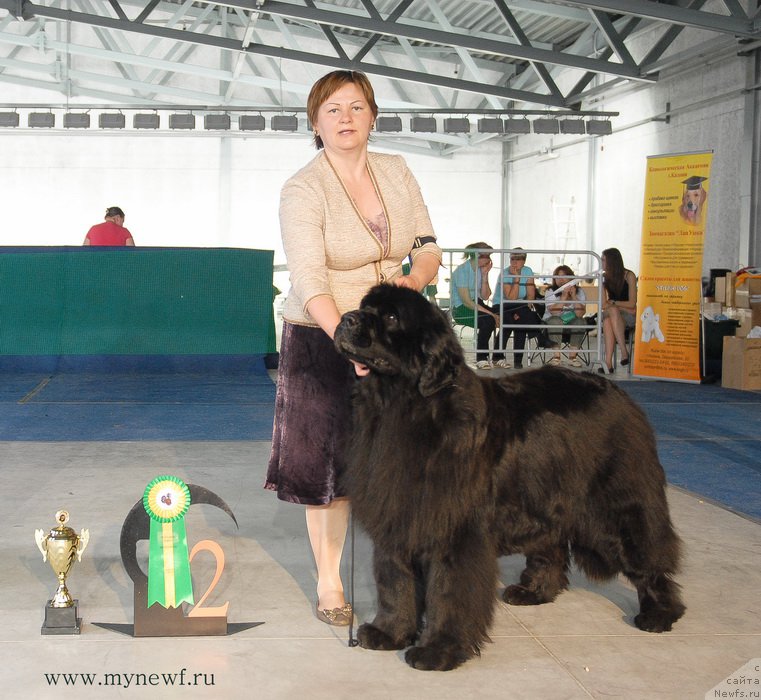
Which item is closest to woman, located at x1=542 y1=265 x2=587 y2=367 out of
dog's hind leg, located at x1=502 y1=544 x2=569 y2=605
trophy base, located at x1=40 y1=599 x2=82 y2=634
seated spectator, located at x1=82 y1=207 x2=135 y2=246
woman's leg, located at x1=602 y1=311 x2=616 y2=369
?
woman's leg, located at x1=602 y1=311 x2=616 y2=369

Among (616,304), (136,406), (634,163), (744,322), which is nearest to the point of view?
(136,406)

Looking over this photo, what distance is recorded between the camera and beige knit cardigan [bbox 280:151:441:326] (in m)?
2.97

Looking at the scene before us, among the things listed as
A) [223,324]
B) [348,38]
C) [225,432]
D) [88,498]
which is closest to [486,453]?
[88,498]

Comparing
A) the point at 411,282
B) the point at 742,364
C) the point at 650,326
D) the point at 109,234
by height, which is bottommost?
the point at 742,364

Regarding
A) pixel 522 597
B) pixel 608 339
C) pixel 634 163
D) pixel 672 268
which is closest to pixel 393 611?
pixel 522 597

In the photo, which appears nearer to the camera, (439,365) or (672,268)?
(439,365)

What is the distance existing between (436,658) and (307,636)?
48 centimetres

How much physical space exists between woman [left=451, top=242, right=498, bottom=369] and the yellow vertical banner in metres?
1.79

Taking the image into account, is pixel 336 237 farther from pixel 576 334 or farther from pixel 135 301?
pixel 576 334

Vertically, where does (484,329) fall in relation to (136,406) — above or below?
above

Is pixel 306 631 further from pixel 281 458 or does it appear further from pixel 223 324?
pixel 223 324

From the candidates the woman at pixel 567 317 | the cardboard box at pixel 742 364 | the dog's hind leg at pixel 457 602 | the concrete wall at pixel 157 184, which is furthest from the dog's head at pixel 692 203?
the concrete wall at pixel 157 184

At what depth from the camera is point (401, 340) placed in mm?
2520

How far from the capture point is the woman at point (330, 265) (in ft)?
9.86
